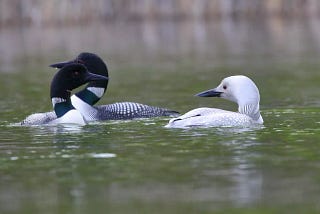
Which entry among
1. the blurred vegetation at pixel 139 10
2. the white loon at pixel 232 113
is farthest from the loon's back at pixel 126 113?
the blurred vegetation at pixel 139 10

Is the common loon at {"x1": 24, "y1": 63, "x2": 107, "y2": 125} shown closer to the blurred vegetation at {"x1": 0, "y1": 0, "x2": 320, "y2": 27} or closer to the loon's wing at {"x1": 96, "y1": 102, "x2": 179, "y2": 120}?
the loon's wing at {"x1": 96, "y1": 102, "x2": 179, "y2": 120}

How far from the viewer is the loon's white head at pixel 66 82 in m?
12.8

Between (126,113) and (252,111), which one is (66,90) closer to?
(126,113)

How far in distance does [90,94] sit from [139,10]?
2500 centimetres

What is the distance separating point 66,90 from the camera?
508 inches

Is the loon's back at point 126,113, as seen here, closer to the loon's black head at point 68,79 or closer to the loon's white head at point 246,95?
the loon's black head at point 68,79

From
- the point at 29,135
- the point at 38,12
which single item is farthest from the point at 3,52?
the point at 29,135

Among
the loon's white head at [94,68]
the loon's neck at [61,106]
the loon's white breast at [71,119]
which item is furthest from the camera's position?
the loon's white head at [94,68]

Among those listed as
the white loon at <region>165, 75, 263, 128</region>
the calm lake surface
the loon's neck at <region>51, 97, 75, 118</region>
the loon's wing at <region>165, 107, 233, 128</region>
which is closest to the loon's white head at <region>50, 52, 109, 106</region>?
the calm lake surface

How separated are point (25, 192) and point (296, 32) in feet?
86.2

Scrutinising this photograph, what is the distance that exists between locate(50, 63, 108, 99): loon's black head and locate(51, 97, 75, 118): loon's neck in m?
0.05

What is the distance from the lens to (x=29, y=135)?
11.4 meters

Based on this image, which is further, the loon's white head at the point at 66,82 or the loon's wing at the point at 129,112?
the loon's wing at the point at 129,112

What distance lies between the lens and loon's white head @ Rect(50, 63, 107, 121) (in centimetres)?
1278
